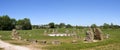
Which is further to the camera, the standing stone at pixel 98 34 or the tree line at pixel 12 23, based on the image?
the tree line at pixel 12 23

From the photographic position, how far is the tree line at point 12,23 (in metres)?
125

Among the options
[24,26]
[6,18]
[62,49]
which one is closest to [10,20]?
[6,18]

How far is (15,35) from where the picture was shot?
5438 centimetres

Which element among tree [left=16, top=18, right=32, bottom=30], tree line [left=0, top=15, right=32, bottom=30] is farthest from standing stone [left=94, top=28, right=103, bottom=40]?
tree [left=16, top=18, right=32, bottom=30]

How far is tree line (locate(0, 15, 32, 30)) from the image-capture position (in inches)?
4910

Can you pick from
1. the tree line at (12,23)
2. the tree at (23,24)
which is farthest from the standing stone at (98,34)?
the tree at (23,24)

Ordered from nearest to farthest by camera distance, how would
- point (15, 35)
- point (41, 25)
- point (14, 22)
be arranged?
point (15, 35) < point (14, 22) < point (41, 25)

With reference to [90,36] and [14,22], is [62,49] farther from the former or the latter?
[14,22]

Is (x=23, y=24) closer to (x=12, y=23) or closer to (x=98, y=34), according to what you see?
(x=12, y=23)

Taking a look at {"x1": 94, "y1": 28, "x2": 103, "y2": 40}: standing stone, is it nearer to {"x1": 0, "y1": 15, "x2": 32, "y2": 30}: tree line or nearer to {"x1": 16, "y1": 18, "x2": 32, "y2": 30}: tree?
{"x1": 0, "y1": 15, "x2": 32, "y2": 30}: tree line

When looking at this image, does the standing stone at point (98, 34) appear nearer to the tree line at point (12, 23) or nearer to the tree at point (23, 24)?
the tree line at point (12, 23)

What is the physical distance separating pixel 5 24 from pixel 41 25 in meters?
55.2

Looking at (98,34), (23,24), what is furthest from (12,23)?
(98,34)

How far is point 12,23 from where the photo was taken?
133 metres
